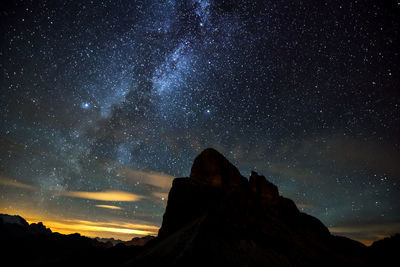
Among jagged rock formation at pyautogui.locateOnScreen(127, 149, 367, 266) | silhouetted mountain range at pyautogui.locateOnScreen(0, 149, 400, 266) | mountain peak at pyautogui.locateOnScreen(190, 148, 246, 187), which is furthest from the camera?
mountain peak at pyautogui.locateOnScreen(190, 148, 246, 187)

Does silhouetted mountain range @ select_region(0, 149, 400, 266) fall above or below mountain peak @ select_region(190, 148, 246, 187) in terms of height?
below

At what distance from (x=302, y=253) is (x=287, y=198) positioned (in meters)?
33.8

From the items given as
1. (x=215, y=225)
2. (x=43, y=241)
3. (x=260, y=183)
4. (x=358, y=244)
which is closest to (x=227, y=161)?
(x=260, y=183)

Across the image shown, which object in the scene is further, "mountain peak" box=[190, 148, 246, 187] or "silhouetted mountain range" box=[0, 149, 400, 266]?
"mountain peak" box=[190, 148, 246, 187]

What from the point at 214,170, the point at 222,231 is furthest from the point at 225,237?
the point at 214,170

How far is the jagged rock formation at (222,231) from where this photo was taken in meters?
10.4

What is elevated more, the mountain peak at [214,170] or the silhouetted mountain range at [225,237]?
the mountain peak at [214,170]

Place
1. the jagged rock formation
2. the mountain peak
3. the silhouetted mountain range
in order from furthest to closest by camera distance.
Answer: the mountain peak → the silhouetted mountain range → the jagged rock formation

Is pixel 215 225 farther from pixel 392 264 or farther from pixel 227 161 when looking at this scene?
pixel 392 264

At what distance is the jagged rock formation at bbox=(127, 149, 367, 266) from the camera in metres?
10.4

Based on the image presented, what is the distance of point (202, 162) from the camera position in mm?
35844

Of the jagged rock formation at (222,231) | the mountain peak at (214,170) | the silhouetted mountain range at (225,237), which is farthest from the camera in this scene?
the mountain peak at (214,170)

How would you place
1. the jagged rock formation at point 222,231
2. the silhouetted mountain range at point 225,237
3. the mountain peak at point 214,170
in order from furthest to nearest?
the mountain peak at point 214,170 < the silhouetted mountain range at point 225,237 < the jagged rock formation at point 222,231

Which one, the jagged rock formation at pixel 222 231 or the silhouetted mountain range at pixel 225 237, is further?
the silhouetted mountain range at pixel 225 237
